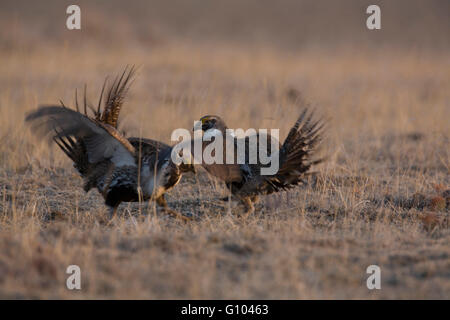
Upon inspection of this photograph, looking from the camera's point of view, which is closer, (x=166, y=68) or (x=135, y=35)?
(x=166, y=68)

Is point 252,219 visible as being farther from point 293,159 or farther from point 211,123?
point 211,123

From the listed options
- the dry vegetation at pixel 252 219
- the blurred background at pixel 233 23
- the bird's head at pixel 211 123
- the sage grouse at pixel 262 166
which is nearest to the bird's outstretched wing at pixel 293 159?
the sage grouse at pixel 262 166

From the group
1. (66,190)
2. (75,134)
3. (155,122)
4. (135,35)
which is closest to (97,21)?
(135,35)

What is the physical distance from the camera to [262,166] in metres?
5.99

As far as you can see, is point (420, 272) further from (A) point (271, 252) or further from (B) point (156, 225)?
(B) point (156, 225)

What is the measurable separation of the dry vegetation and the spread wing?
2.04 ft

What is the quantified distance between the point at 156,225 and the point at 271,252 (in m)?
1.24

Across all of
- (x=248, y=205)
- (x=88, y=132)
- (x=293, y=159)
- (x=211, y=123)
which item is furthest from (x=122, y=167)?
(x=293, y=159)

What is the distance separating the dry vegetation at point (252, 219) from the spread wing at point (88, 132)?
0.62m

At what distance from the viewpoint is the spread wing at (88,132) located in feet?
16.5

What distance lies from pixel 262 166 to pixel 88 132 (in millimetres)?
1753

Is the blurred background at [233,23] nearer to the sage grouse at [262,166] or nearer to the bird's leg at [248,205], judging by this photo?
the sage grouse at [262,166]

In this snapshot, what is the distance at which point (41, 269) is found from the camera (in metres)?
4.02
